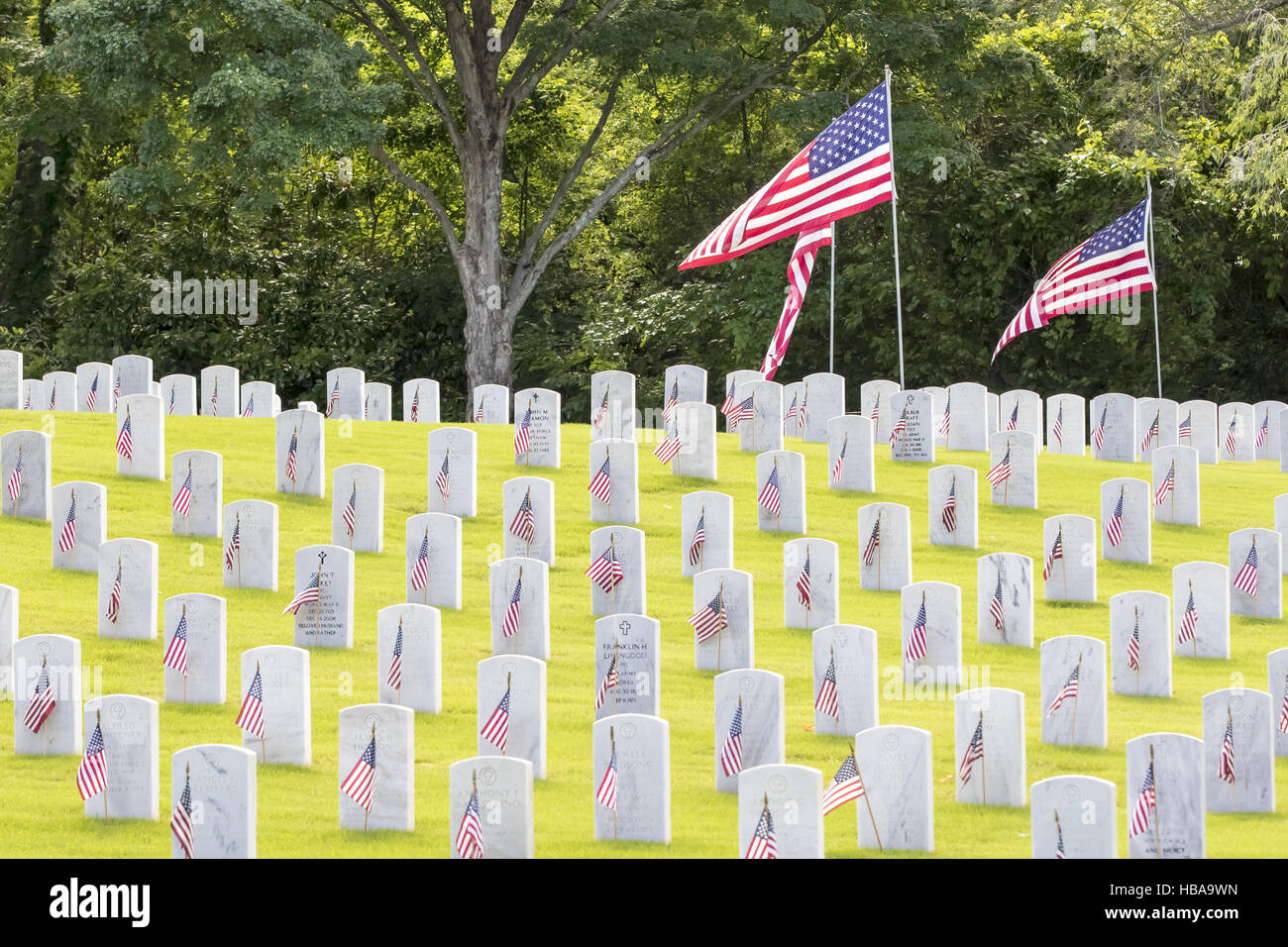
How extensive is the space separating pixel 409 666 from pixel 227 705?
1.08m

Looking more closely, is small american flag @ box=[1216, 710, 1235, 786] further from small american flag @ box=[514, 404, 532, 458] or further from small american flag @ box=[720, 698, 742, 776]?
small american flag @ box=[514, 404, 532, 458]

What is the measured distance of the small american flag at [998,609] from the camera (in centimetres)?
1147

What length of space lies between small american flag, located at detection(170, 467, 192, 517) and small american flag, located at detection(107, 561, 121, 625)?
242 centimetres

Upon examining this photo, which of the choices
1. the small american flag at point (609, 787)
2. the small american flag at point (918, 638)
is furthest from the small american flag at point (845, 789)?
the small american flag at point (918, 638)

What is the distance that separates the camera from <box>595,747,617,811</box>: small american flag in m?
7.74

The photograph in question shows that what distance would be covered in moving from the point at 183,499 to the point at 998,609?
6.31 meters

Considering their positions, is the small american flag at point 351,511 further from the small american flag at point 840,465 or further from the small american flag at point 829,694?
the small american flag at point 829,694

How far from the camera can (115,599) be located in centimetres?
1093

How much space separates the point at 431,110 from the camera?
90.0 ft

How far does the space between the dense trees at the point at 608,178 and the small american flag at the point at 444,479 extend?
26.4 ft

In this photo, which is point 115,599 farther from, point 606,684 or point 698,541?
point 698,541

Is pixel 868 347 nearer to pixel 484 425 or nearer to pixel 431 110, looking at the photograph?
pixel 431 110
